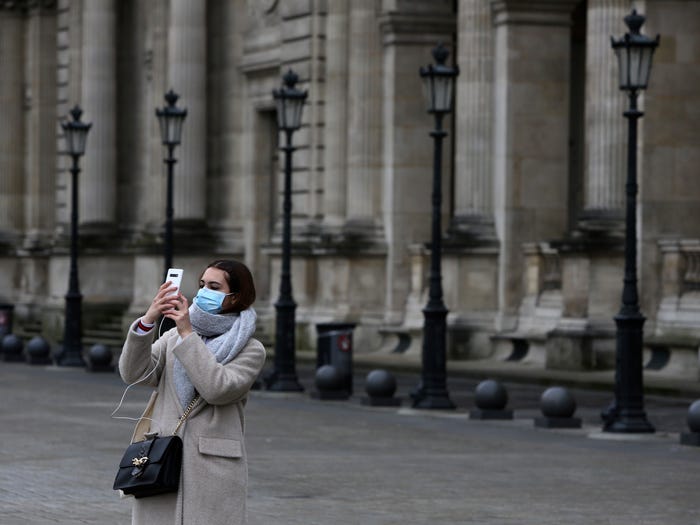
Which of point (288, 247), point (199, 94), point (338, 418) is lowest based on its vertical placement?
point (338, 418)

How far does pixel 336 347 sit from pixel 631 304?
7.40 meters

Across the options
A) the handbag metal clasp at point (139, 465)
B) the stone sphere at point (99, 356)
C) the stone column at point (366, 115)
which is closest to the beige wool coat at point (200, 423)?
the handbag metal clasp at point (139, 465)

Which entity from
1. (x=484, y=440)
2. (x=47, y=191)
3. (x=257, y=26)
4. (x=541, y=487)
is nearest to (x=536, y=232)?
(x=257, y=26)

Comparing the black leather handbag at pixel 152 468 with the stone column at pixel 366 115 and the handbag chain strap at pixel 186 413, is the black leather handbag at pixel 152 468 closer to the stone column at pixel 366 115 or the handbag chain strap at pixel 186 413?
the handbag chain strap at pixel 186 413

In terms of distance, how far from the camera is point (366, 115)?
38531 millimetres

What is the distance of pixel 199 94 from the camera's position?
44312 mm

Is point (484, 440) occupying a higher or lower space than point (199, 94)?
lower

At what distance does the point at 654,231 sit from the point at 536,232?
4.49 meters

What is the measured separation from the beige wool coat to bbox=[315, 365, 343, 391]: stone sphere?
744 inches

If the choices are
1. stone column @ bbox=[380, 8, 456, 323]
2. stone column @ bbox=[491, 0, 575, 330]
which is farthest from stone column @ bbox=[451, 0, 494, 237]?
stone column @ bbox=[380, 8, 456, 323]

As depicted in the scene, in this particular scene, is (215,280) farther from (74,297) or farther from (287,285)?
(74,297)

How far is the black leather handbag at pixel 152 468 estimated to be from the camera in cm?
866

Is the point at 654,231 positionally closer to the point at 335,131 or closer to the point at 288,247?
the point at 288,247

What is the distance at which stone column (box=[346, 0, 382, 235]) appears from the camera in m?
38.5
